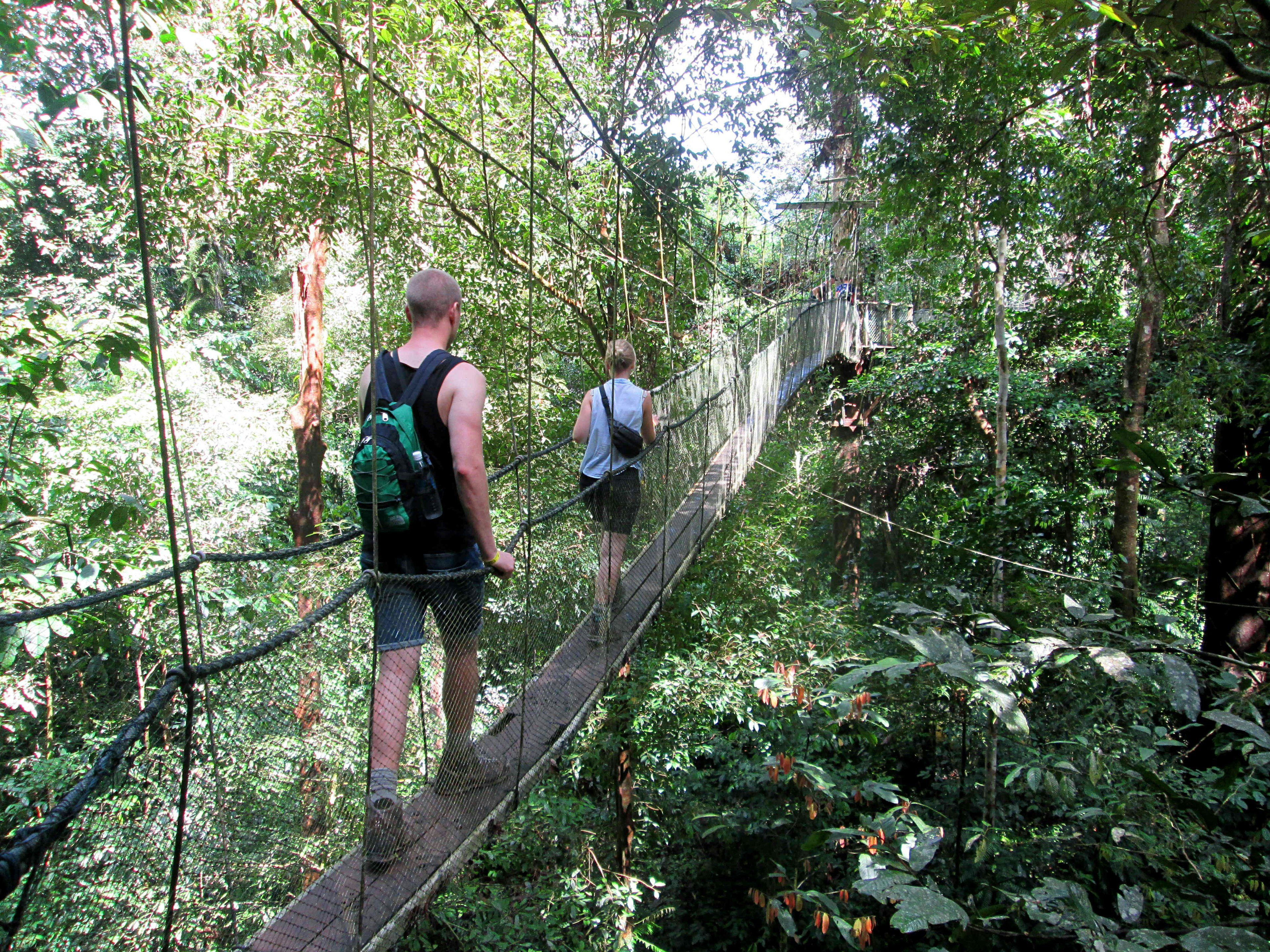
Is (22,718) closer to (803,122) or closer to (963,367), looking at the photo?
(803,122)

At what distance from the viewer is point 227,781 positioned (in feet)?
3.03

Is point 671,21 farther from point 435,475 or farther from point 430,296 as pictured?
point 435,475

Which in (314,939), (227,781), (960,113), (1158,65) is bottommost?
(314,939)

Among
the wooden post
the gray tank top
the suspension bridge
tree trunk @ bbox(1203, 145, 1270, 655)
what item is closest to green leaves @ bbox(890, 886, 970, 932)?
the suspension bridge

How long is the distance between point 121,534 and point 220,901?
9.60 ft

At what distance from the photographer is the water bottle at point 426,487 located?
107 cm

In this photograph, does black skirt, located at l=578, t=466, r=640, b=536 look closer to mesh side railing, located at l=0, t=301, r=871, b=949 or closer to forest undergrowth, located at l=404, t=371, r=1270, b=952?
mesh side railing, located at l=0, t=301, r=871, b=949

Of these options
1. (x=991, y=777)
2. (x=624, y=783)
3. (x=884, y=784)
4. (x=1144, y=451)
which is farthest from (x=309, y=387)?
(x=1144, y=451)

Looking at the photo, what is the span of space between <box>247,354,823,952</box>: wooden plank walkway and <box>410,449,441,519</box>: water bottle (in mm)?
371

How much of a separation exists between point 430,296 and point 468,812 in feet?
2.59

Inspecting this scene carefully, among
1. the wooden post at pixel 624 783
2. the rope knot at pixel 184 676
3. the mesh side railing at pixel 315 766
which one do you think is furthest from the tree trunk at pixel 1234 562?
the rope knot at pixel 184 676

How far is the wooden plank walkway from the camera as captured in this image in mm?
959

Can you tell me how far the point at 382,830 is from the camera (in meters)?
1.07

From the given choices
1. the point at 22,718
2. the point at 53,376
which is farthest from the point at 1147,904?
the point at 22,718
